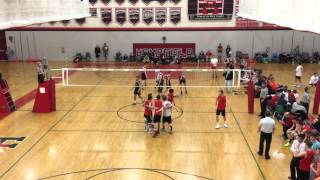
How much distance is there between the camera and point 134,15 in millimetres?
30750

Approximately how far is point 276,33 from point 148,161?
23.3m

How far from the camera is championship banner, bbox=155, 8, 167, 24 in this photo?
30469 mm

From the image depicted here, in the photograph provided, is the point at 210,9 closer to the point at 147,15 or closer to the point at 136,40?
the point at 147,15

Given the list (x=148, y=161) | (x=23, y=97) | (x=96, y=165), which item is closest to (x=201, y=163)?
(x=148, y=161)

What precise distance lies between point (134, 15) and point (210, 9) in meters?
6.56

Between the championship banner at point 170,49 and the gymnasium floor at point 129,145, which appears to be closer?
the gymnasium floor at point 129,145

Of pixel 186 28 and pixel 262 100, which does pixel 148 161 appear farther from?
pixel 186 28

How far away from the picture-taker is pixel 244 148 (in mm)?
11914

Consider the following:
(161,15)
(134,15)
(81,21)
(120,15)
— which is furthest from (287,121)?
(81,21)

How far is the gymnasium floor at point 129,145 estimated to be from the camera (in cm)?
1019

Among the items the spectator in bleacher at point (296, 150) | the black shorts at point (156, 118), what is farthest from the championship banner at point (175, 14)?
the spectator in bleacher at point (296, 150)

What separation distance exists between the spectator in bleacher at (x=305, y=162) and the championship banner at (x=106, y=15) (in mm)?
24684

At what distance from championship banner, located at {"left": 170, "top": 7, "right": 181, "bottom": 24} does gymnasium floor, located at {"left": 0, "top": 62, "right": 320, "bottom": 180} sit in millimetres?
13572

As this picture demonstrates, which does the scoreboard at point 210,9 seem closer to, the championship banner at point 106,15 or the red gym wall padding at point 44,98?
the championship banner at point 106,15
